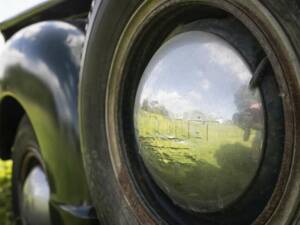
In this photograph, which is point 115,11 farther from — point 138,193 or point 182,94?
point 138,193

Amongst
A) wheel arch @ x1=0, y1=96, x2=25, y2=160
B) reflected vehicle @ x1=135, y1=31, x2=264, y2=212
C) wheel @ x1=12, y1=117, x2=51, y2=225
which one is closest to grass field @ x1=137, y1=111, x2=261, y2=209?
reflected vehicle @ x1=135, y1=31, x2=264, y2=212

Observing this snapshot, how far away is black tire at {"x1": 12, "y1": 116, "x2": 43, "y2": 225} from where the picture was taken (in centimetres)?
217

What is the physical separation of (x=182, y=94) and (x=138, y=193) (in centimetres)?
29

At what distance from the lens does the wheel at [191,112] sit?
1.04 metres

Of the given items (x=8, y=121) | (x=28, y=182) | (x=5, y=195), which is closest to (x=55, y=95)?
(x=28, y=182)

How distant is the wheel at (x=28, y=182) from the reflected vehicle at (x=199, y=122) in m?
0.75

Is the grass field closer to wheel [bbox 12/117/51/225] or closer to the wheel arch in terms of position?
wheel [bbox 12/117/51/225]

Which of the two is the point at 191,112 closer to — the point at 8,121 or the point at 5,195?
the point at 8,121

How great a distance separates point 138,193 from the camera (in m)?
1.42

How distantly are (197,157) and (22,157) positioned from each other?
1.21m

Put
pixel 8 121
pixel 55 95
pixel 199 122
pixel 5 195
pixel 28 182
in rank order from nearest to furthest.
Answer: pixel 199 122 < pixel 55 95 < pixel 28 182 < pixel 8 121 < pixel 5 195

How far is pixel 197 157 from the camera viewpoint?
1.24 metres

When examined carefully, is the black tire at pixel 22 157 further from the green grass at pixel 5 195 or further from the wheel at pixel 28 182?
the green grass at pixel 5 195

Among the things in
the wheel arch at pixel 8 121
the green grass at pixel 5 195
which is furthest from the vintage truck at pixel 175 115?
the green grass at pixel 5 195
